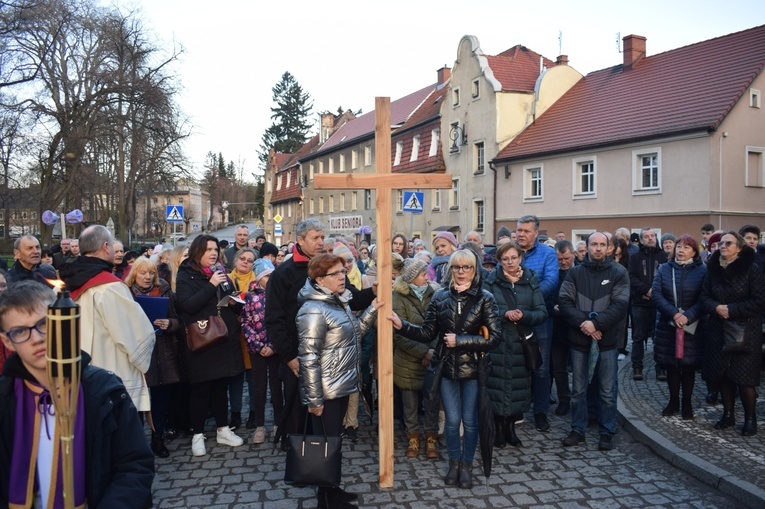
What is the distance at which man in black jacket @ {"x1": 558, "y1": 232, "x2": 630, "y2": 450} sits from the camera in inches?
239

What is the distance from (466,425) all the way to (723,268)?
3242 mm

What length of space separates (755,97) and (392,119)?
82.8 ft

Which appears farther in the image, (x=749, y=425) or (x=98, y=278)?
(x=749, y=425)

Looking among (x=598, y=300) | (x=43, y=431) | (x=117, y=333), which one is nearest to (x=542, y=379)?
(x=598, y=300)

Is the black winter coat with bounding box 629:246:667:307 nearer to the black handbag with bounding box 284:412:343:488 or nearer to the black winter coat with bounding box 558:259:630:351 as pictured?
the black winter coat with bounding box 558:259:630:351

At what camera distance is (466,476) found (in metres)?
5.08

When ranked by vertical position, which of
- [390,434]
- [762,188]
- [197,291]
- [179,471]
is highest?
[762,188]

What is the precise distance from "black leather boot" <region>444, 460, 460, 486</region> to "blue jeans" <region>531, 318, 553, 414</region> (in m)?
1.86

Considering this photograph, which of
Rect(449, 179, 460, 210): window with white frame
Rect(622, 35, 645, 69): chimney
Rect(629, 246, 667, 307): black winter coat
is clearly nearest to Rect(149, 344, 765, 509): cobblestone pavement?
Rect(629, 246, 667, 307): black winter coat

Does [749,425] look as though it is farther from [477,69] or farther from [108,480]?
[477,69]

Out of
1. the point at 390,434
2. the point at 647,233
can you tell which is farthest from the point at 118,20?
the point at 390,434

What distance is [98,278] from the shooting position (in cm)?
470

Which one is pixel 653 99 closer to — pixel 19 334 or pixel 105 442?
pixel 105 442

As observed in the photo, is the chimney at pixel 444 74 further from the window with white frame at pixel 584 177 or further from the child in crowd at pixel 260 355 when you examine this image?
the child in crowd at pixel 260 355
